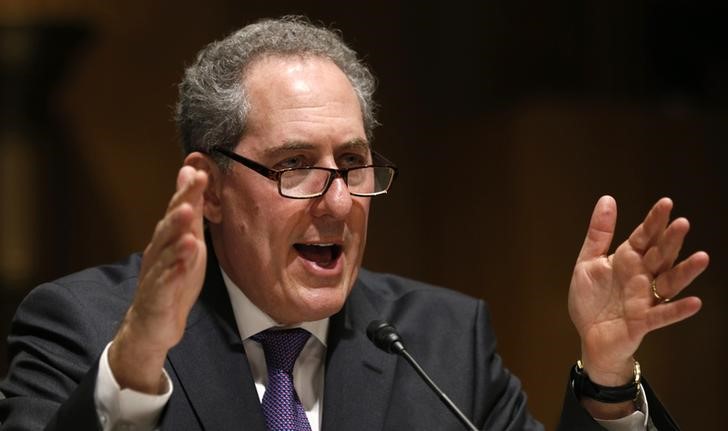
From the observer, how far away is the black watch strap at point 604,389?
2129mm

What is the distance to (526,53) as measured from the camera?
14.1 ft

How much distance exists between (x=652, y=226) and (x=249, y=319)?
871 millimetres

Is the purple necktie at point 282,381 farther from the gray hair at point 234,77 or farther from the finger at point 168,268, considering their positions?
the finger at point 168,268

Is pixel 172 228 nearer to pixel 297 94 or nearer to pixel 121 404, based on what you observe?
pixel 121 404

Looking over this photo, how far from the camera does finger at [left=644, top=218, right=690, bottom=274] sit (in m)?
1.96

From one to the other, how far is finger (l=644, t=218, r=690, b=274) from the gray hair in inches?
30.0

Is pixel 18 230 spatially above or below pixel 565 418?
below

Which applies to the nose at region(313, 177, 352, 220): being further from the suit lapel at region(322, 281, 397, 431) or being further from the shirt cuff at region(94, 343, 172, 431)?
the shirt cuff at region(94, 343, 172, 431)

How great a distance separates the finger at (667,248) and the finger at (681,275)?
0.02 meters

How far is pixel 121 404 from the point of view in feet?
5.90

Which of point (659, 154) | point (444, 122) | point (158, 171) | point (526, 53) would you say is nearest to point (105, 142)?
point (158, 171)

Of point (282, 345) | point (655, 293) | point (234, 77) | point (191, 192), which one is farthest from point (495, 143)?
point (191, 192)

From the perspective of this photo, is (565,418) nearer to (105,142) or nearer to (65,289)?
(65,289)

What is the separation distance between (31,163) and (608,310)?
2521 millimetres
